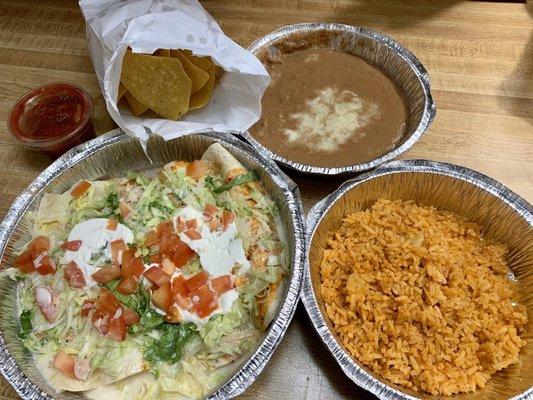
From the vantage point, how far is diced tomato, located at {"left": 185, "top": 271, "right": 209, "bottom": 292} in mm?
1790

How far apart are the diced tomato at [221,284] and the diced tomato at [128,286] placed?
30cm

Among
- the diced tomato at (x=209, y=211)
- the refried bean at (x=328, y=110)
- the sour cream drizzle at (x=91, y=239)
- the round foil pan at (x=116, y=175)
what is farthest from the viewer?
the refried bean at (x=328, y=110)

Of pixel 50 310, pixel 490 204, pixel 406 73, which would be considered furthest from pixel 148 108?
pixel 490 204

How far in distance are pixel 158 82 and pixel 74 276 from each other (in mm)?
924

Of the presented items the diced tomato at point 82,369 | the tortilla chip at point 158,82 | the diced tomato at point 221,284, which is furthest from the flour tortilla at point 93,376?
the tortilla chip at point 158,82

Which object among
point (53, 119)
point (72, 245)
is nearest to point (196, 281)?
point (72, 245)

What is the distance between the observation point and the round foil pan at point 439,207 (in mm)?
1766

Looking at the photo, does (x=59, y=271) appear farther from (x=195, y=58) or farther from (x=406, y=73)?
(x=406, y=73)

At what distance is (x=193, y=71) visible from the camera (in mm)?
2199

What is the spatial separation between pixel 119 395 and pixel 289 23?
93.6 inches

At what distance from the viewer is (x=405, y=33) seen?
297 cm

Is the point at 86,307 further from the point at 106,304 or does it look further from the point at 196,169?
the point at 196,169

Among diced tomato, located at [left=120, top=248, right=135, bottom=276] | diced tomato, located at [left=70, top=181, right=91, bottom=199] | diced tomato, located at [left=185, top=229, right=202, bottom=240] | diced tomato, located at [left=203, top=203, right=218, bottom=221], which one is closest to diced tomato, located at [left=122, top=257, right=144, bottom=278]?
diced tomato, located at [left=120, top=248, right=135, bottom=276]

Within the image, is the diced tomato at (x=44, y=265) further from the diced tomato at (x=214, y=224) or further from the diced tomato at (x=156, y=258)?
the diced tomato at (x=214, y=224)
